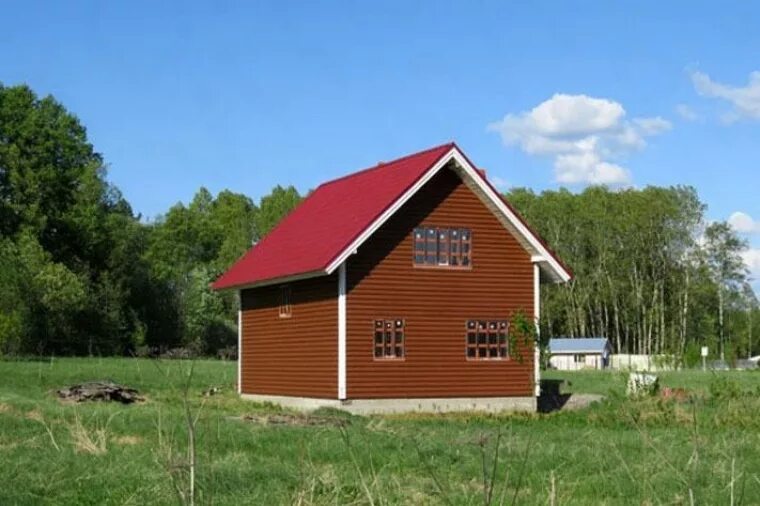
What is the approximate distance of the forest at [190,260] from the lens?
60906mm

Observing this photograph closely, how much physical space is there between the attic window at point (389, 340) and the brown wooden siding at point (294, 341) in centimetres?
113

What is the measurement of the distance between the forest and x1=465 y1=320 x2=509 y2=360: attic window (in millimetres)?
19852

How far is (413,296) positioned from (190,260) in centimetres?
7404

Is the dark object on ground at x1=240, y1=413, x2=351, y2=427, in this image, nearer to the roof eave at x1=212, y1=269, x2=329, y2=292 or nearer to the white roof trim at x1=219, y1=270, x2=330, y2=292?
the roof eave at x1=212, y1=269, x2=329, y2=292

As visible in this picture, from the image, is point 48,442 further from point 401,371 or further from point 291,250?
point 291,250

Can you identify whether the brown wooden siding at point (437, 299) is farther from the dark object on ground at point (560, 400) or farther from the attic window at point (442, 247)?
the dark object on ground at point (560, 400)

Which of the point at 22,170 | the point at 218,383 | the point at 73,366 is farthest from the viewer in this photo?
the point at 22,170

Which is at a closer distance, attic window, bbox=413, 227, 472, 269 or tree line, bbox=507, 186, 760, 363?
attic window, bbox=413, 227, 472, 269

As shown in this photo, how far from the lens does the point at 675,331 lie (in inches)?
3312

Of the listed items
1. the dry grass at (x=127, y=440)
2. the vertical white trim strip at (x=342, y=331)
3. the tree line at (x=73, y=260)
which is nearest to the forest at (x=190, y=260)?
the tree line at (x=73, y=260)

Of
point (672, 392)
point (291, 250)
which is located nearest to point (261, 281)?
point (291, 250)

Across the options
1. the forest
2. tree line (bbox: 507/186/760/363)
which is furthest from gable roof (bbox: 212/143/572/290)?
tree line (bbox: 507/186/760/363)

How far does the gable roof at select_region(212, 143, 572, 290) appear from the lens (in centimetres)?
2988

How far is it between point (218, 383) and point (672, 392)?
16.4 meters
